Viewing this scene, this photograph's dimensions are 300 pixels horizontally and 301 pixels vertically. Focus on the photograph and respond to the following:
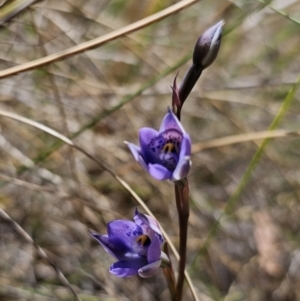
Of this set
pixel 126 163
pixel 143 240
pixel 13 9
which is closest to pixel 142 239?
pixel 143 240

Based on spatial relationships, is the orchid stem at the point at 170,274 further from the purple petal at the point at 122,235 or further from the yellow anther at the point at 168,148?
the yellow anther at the point at 168,148

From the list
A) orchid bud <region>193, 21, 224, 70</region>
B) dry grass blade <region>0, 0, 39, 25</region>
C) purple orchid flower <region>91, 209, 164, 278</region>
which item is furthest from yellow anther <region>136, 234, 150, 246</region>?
dry grass blade <region>0, 0, 39, 25</region>

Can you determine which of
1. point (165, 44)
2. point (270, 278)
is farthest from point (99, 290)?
point (165, 44)

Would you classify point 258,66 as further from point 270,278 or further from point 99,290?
point 99,290

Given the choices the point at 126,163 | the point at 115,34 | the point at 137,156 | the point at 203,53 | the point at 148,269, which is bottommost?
the point at 148,269

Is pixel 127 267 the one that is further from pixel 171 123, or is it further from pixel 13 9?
pixel 13 9

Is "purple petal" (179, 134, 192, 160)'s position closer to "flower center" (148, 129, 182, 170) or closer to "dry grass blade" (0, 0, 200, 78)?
"flower center" (148, 129, 182, 170)
